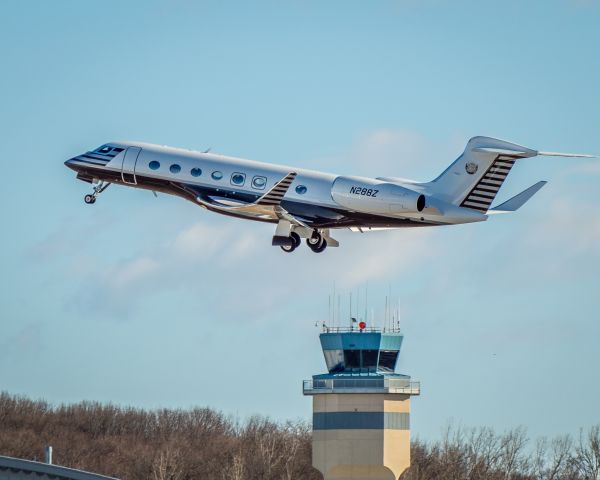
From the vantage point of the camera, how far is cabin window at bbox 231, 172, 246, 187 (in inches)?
2889

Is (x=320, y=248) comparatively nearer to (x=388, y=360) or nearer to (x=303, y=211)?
(x=303, y=211)

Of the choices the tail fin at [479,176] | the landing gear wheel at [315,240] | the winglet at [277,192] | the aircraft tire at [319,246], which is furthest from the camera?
the aircraft tire at [319,246]

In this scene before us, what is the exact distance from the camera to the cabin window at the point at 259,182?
73.0m

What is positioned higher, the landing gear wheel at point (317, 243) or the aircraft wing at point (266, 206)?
the aircraft wing at point (266, 206)

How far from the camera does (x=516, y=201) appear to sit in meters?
73.1

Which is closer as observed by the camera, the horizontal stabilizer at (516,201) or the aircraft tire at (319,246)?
the horizontal stabilizer at (516,201)

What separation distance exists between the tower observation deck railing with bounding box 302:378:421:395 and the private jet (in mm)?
14886

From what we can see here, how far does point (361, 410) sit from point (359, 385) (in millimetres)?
1223

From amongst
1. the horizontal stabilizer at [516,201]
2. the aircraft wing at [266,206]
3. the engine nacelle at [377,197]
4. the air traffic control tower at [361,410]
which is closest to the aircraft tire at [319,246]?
the aircraft wing at [266,206]

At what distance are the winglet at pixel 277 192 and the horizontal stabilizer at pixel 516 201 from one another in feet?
25.7

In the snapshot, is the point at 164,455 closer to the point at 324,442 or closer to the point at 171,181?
the point at 324,442

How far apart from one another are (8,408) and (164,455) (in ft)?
53.0

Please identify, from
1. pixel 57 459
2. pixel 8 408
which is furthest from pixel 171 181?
pixel 8 408

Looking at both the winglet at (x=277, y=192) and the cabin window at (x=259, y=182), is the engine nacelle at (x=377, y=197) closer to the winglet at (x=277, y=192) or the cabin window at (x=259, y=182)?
the winglet at (x=277, y=192)
